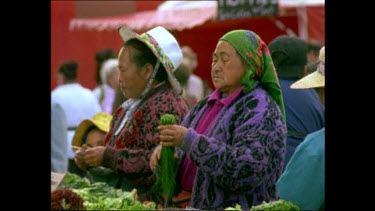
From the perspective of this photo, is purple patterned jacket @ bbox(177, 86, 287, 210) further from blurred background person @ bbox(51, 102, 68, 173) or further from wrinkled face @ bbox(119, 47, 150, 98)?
blurred background person @ bbox(51, 102, 68, 173)

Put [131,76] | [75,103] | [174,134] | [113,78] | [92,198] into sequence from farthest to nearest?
[113,78]
[75,103]
[131,76]
[92,198]
[174,134]

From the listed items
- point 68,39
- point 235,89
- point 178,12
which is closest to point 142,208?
point 235,89

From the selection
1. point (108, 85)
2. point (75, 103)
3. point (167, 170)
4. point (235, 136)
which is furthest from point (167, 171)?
point (108, 85)

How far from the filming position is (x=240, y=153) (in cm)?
451

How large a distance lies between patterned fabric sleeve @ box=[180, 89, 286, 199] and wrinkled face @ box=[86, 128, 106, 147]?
193cm

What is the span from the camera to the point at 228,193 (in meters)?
4.66

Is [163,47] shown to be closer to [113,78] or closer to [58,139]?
[58,139]

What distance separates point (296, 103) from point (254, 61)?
1.82m

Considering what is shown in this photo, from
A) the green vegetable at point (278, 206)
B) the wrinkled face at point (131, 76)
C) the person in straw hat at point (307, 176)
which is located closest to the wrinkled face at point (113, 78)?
the wrinkled face at point (131, 76)

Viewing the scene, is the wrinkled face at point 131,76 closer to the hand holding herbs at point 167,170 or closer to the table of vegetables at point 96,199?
the table of vegetables at point 96,199

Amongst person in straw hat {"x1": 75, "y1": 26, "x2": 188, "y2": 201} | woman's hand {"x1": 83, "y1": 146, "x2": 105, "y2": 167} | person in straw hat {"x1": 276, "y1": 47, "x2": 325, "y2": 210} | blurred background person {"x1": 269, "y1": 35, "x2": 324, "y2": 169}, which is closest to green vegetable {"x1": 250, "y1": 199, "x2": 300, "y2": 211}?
person in straw hat {"x1": 276, "y1": 47, "x2": 325, "y2": 210}

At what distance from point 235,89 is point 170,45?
982 mm
